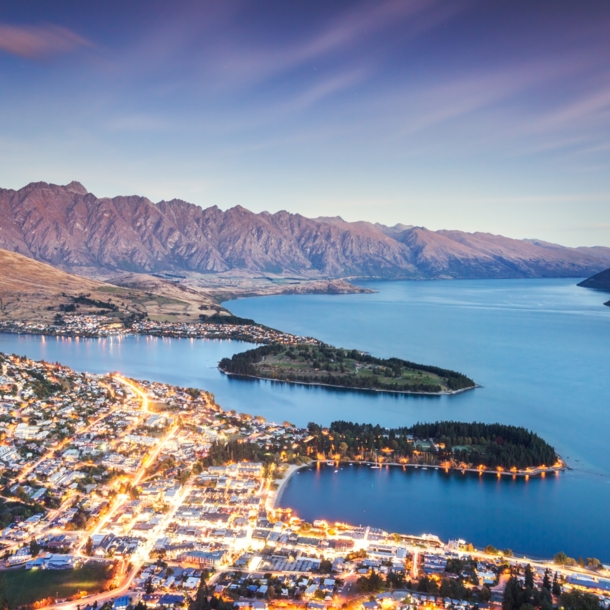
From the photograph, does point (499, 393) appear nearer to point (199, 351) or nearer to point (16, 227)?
point (199, 351)

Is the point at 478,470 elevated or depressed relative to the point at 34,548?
depressed

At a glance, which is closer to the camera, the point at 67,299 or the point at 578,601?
the point at 578,601

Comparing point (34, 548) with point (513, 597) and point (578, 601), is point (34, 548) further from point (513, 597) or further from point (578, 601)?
point (578, 601)

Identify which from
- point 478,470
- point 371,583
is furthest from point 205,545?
point 478,470

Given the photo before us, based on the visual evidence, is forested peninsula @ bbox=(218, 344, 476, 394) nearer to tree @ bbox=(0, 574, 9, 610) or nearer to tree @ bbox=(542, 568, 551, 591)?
tree @ bbox=(542, 568, 551, 591)

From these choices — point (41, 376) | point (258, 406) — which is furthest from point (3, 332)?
point (258, 406)

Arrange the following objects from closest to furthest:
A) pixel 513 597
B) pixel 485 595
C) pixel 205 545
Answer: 1. pixel 513 597
2. pixel 485 595
3. pixel 205 545

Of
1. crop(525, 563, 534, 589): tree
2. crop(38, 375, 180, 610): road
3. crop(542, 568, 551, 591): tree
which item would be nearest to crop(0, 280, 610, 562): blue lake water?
crop(542, 568, 551, 591): tree

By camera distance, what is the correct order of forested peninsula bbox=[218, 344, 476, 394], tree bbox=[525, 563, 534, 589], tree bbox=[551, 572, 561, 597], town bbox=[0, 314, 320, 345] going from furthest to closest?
town bbox=[0, 314, 320, 345], forested peninsula bbox=[218, 344, 476, 394], tree bbox=[551, 572, 561, 597], tree bbox=[525, 563, 534, 589]
